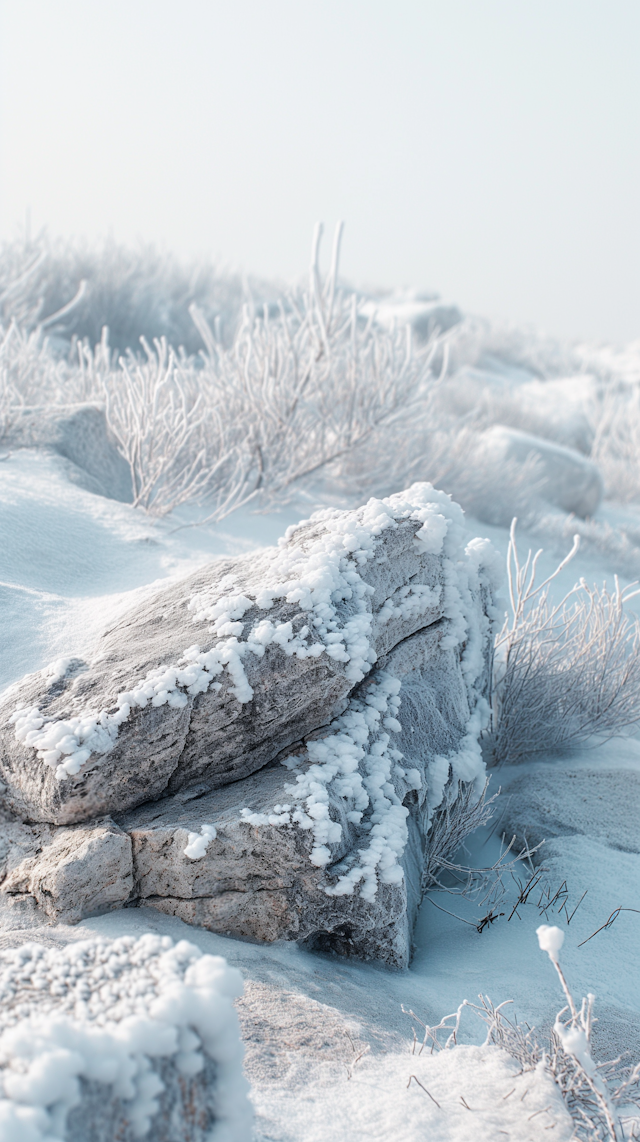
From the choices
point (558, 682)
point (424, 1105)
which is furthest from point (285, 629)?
point (558, 682)

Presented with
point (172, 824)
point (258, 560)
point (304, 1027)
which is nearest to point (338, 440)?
point (258, 560)

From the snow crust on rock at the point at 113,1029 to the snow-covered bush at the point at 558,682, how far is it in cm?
206

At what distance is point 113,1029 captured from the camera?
2.91 feet

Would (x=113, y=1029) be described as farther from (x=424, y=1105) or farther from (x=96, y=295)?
(x=96, y=295)

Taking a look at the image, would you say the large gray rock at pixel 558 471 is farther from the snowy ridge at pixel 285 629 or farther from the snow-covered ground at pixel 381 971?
the snowy ridge at pixel 285 629

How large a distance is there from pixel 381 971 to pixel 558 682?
155cm

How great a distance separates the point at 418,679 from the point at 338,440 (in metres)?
2.33

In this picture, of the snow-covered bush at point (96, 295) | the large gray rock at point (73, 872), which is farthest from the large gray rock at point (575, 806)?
the snow-covered bush at point (96, 295)

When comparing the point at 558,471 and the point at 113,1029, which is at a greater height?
the point at 113,1029

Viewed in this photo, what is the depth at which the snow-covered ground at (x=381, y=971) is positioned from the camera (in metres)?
1.20

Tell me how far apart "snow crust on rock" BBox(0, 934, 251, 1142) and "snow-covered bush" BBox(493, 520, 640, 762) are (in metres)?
2.06

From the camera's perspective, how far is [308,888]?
1.62m

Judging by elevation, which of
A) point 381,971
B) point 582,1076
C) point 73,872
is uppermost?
point 582,1076

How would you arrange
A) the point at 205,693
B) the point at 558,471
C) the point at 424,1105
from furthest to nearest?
the point at 558,471
the point at 205,693
the point at 424,1105
